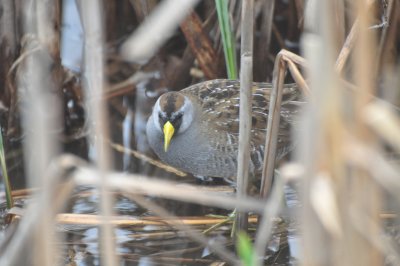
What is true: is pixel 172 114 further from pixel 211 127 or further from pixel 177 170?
pixel 177 170

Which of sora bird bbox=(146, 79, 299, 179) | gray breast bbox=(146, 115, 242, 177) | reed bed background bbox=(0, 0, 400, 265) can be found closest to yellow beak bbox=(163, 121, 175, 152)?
sora bird bbox=(146, 79, 299, 179)

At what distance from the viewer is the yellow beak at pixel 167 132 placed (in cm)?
365

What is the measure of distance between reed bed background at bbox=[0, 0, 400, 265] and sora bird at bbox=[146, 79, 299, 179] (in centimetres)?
11

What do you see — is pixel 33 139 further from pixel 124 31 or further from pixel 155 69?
pixel 124 31

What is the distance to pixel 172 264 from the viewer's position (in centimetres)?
323

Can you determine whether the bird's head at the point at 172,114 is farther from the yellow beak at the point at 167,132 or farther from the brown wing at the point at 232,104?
the brown wing at the point at 232,104

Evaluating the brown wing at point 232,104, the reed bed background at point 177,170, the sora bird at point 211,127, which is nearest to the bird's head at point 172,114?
the sora bird at point 211,127

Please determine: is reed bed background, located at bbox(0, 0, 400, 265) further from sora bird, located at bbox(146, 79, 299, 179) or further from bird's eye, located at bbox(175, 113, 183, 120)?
bird's eye, located at bbox(175, 113, 183, 120)

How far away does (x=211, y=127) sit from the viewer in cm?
377

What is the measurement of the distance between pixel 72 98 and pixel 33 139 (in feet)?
8.81

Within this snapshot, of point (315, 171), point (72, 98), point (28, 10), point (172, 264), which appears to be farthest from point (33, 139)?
point (72, 98)

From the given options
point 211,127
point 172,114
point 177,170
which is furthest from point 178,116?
point 177,170

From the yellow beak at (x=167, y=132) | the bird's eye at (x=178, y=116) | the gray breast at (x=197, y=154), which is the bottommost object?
the gray breast at (x=197, y=154)

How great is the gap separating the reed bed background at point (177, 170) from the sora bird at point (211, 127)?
0.11 metres
